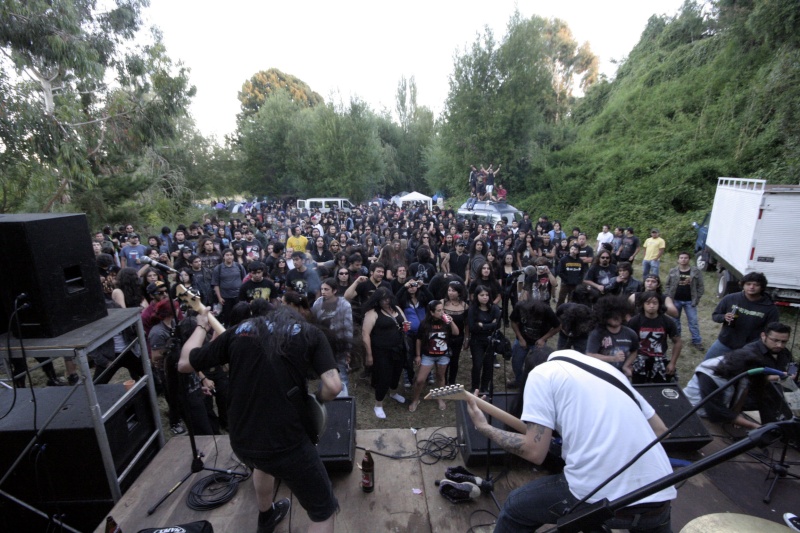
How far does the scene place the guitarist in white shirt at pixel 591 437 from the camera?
6.41 ft

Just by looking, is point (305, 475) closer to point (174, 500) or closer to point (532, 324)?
point (174, 500)

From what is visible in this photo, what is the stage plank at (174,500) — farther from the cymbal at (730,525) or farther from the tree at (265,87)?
the tree at (265,87)

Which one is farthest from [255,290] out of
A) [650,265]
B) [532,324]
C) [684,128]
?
[684,128]

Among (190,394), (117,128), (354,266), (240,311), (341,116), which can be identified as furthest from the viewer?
(341,116)

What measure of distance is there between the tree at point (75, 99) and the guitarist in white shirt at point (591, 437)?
1232 centimetres

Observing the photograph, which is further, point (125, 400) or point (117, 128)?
point (117, 128)

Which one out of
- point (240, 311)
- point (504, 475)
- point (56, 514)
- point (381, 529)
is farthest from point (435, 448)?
point (56, 514)

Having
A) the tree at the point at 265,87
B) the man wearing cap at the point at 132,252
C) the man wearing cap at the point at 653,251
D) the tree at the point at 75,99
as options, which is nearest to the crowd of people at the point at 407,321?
the man wearing cap at the point at 132,252

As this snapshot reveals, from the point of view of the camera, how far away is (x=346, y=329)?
498 centimetres

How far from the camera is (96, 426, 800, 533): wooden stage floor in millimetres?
2990

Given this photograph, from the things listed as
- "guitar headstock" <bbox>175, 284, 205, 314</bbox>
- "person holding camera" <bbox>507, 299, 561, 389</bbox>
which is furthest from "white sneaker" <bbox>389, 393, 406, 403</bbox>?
"guitar headstock" <bbox>175, 284, 205, 314</bbox>

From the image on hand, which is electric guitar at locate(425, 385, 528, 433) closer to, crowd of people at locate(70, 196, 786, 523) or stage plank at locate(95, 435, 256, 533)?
crowd of people at locate(70, 196, 786, 523)

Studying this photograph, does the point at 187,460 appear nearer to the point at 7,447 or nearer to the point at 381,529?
the point at 7,447

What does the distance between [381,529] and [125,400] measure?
8.08 feet
